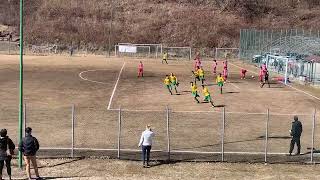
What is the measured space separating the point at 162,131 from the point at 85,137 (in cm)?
406

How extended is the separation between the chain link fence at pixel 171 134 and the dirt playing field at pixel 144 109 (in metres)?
0.05

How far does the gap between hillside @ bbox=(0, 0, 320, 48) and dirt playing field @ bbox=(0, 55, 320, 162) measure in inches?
1377

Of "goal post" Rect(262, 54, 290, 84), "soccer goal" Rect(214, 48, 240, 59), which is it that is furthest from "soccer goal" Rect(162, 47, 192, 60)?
"goal post" Rect(262, 54, 290, 84)

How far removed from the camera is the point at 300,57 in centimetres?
5291

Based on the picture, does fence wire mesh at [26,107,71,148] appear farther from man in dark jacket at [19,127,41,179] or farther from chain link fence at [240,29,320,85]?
chain link fence at [240,29,320,85]

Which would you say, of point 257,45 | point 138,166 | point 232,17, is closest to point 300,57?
point 257,45

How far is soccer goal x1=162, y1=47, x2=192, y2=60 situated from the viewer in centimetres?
7603

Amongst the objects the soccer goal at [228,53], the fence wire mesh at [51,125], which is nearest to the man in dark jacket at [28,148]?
the fence wire mesh at [51,125]

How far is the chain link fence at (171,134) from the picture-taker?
21875 millimetres

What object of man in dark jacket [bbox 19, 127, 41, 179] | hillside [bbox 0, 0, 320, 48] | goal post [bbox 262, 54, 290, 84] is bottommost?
man in dark jacket [bbox 19, 127, 41, 179]

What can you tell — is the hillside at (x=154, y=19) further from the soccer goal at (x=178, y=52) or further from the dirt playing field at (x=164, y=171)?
the dirt playing field at (x=164, y=171)

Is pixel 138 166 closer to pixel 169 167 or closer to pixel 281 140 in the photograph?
pixel 169 167

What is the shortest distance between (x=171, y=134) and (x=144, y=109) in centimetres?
758

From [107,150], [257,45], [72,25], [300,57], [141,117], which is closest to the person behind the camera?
[107,150]
